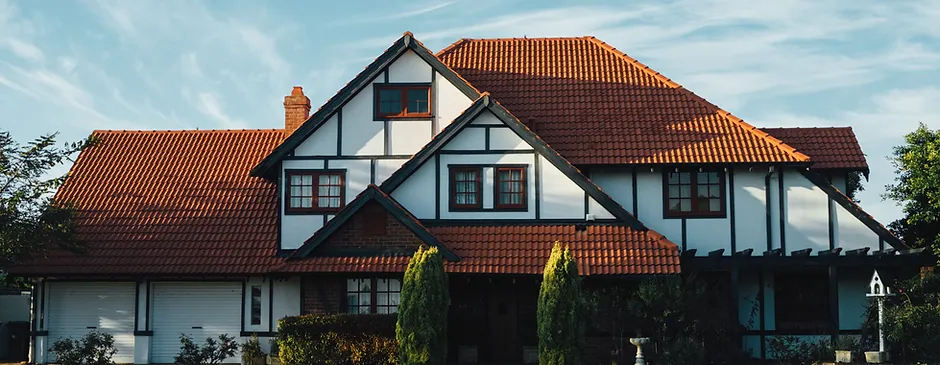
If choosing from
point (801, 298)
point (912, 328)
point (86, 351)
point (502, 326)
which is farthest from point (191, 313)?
point (912, 328)

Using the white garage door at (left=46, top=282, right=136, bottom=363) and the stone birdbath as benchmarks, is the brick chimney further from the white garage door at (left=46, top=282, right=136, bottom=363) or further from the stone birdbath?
the stone birdbath

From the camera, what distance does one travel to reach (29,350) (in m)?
27.5


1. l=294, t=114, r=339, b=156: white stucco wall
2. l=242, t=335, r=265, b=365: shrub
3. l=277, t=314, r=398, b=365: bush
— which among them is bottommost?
l=242, t=335, r=265, b=365: shrub

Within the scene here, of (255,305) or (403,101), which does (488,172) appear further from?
(255,305)

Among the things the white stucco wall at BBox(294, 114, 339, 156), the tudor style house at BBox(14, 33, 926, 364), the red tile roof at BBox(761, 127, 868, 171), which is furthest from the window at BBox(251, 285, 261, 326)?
the red tile roof at BBox(761, 127, 868, 171)

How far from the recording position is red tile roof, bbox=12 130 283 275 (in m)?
26.4

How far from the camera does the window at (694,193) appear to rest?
2633 centimetres

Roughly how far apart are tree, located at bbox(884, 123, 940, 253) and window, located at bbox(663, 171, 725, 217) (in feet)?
15.5

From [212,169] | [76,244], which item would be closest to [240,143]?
[212,169]

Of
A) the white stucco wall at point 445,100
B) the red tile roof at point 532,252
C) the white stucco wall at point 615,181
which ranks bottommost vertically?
the red tile roof at point 532,252

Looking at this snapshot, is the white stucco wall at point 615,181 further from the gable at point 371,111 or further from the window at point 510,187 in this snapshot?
the gable at point 371,111

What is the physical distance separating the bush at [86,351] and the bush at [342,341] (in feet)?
16.9

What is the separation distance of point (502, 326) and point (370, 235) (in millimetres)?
3862

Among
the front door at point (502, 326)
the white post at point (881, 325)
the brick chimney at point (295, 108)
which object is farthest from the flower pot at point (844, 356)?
the brick chimney at point (295, 108)
